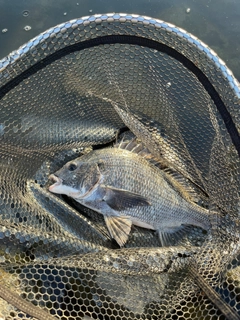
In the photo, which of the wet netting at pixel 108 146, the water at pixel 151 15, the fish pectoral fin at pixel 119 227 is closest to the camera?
the wet netting at pixel 108 146

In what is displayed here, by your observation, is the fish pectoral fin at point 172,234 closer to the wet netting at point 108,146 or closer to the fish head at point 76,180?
the wet netting at point 108,146

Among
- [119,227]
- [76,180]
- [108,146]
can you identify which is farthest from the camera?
[108,146]

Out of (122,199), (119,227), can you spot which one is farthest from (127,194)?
(119,227)

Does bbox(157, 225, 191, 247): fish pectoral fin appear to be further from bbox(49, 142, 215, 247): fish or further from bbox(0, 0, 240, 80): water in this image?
bbox(0, 0, 240, 80): water

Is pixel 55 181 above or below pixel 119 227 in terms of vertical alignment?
above

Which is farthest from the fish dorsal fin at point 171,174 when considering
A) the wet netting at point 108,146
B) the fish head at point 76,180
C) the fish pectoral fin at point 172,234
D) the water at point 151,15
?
the water at point 151,15

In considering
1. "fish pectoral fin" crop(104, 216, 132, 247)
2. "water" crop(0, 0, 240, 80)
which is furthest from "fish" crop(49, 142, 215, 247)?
"water" crop(0, 0, 240, 80)

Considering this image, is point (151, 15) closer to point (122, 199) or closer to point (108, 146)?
point (108, 146)
